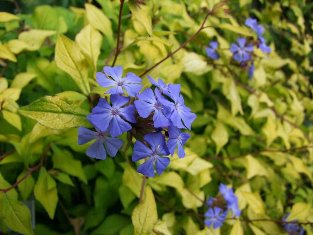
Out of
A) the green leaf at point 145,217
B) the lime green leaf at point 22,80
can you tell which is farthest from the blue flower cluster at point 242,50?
the green leaf at point 145,217

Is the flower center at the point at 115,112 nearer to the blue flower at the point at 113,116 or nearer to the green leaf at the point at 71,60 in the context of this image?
the blue flower at the point at 113,116

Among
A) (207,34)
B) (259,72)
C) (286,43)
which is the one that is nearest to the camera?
(207,34)

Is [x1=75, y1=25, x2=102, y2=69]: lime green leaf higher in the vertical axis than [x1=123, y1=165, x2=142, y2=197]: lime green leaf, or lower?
higher

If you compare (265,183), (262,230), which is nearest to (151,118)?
(262,230)

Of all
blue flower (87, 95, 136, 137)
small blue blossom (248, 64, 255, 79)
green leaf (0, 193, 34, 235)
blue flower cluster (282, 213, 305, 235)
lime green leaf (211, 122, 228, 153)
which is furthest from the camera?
small blue blossom (248, 64, 255, 79)

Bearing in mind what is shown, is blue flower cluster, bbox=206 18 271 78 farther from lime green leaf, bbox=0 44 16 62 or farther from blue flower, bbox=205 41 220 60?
lime green leaf, bbox=0 44 16 62

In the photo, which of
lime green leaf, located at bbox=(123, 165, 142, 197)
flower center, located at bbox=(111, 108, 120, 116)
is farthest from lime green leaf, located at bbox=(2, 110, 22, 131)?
flower center, located at bbox=(111, 108, 120, 116)

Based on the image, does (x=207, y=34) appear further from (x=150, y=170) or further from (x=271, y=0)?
(x=271, y=0)
